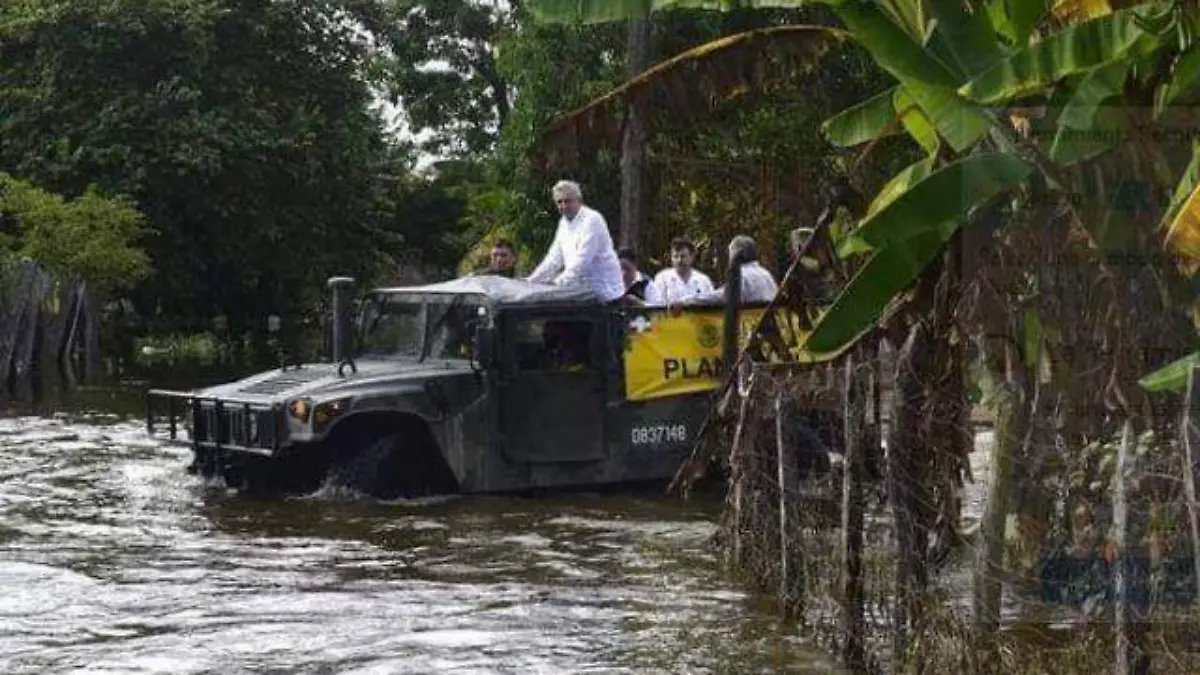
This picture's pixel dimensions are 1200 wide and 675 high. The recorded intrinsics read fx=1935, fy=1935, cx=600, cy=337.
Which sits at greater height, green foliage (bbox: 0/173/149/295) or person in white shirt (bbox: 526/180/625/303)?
green foliage (bbox: 0/173/149/295)

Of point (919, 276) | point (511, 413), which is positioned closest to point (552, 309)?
point (511, 413)

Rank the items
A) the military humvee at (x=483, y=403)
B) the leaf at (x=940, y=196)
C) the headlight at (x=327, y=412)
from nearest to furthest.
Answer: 1. the leaf at (x=940, y=196)
2. the headlight at (x=327, y=412)
3. the military humvee at (x=483, y=403)

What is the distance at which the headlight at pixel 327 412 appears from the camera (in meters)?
13.2

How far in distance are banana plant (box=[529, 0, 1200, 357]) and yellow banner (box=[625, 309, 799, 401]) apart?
538 cm

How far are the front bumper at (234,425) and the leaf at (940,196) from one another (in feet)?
21.6

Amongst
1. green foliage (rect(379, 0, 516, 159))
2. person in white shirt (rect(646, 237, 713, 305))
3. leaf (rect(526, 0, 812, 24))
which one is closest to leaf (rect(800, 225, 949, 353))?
leaf (rect(526, 0, 812, 24))

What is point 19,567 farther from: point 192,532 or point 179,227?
point 179,227

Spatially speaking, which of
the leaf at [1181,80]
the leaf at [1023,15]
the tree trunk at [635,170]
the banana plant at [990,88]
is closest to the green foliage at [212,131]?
the tree trunk at [635,170]

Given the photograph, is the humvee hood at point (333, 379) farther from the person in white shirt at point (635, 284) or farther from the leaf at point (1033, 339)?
the leaf at point (1033, 339)

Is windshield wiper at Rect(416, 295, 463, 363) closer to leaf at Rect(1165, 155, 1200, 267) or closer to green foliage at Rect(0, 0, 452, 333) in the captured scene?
leaf at Rect(1165, 155, 1200, 267)

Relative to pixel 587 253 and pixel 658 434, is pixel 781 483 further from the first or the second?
pixel 587 253

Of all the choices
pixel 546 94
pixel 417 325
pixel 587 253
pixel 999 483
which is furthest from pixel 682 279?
pixel 546 94

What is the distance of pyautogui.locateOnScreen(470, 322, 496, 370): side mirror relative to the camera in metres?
13.7

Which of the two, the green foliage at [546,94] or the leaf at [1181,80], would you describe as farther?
the green foliage at [546,94]
